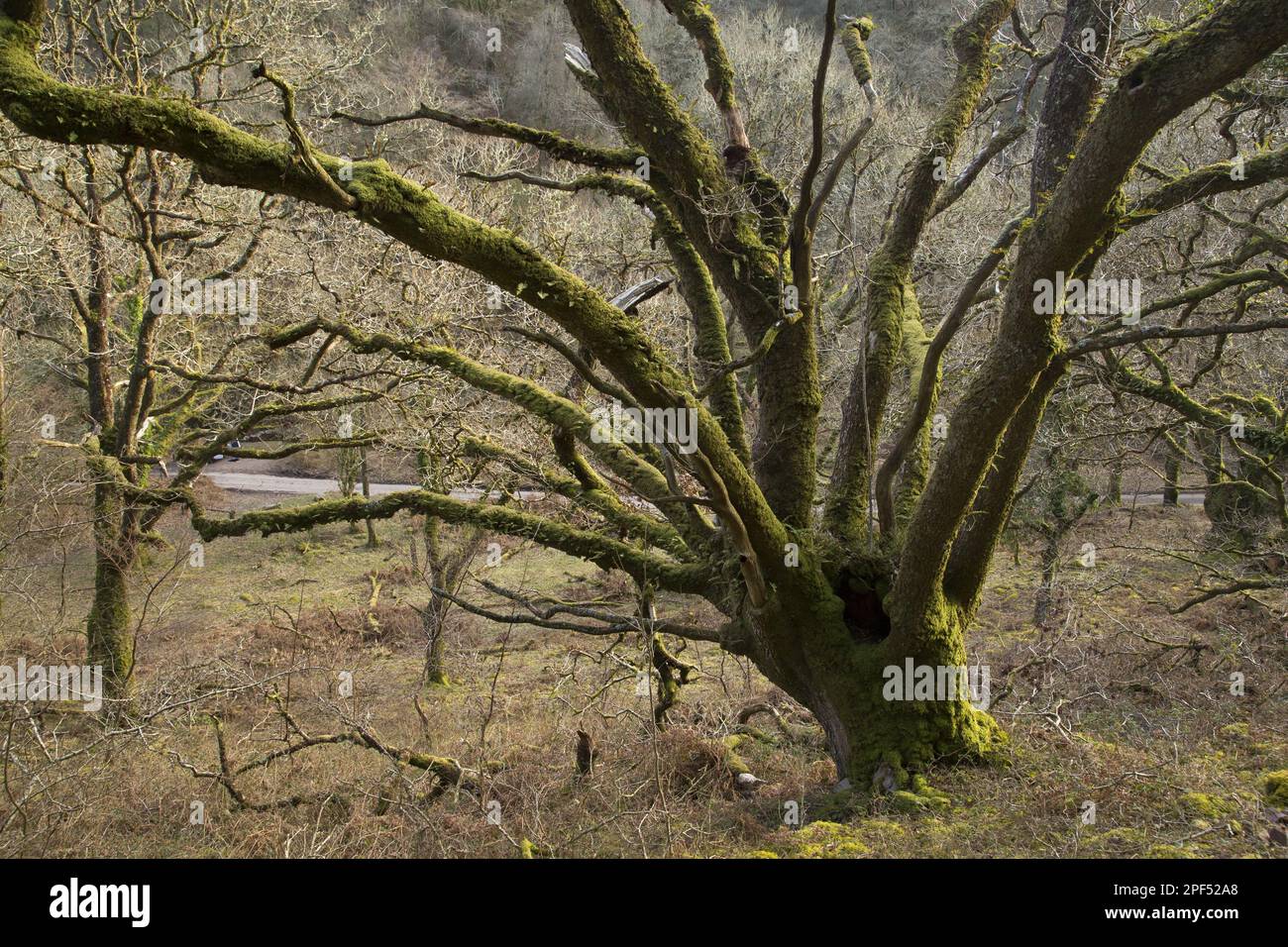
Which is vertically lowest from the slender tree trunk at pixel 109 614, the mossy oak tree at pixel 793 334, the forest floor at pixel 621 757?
the forest floor at pixel 621 757

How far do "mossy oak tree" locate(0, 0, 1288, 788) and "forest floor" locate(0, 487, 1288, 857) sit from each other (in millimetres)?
931

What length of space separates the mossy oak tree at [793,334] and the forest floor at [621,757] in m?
0.93

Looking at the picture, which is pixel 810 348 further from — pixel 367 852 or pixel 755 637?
pixel 367 852

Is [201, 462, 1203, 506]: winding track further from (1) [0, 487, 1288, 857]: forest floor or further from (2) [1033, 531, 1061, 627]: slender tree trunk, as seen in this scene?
(2) [1033, 531, 1061, 627]: slender tree trunk

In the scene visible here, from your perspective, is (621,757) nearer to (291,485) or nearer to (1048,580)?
(1048,580)

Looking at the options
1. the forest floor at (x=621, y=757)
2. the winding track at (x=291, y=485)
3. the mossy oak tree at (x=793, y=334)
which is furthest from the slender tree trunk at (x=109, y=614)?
the winding track at (x=291, y=485)

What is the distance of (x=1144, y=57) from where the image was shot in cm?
409

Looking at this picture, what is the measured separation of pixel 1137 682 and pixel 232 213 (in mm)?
12940

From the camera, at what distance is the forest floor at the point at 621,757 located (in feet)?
17.4

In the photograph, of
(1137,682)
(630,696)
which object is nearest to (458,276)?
(630,696)

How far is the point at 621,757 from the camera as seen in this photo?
28.1 ft

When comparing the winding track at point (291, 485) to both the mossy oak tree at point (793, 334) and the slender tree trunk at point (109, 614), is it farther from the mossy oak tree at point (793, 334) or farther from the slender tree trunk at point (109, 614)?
the mossy oak tree at point (793, 334)

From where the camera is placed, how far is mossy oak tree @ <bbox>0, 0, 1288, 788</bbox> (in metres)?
4.14

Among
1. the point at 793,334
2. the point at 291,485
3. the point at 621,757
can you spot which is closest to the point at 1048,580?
the point at 621,757
